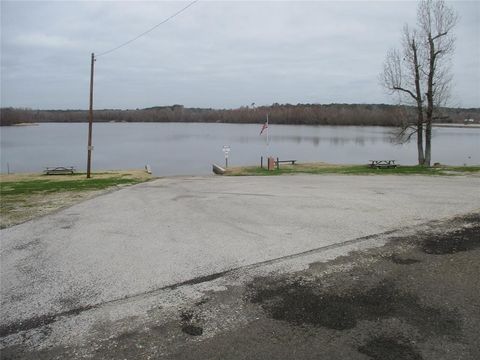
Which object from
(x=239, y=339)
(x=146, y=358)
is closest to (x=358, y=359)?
(x=239, y=339)

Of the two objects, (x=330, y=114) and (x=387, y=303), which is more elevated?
(x=330, y=114)

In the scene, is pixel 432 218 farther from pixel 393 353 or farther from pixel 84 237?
pixel 84 237

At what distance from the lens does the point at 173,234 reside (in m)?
8.33

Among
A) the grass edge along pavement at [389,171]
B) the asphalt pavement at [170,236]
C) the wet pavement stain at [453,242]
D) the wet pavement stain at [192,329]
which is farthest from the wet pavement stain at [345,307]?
the grass edge along pavement at [389,171]

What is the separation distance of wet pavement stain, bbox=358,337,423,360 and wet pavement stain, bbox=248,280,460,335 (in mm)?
356

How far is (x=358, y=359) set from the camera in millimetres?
3711

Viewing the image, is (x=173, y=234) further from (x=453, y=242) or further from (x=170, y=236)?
(x=453, y=242)

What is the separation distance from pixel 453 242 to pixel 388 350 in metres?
3.93

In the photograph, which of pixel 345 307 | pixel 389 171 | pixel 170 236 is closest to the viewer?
pixel 345 307

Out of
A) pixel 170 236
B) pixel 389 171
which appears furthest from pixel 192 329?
pixel 389 171

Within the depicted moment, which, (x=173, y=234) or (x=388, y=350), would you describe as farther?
(x=173, y=234)

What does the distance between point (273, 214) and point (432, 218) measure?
3.45 m

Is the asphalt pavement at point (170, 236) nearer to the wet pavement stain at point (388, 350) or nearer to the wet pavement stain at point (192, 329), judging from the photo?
the wet pavement stain at point (192, 329)

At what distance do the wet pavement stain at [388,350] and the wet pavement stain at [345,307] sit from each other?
0.36 metres
